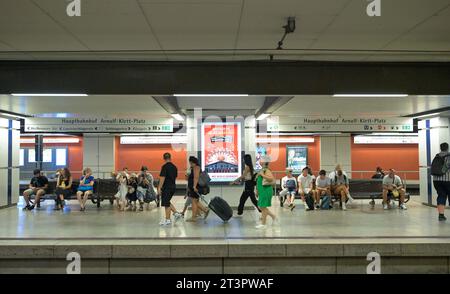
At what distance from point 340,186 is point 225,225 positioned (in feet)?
16.9

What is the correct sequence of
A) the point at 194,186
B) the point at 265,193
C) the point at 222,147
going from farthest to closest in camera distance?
the point at 222,147, the point at 194,186, the point at 265,193

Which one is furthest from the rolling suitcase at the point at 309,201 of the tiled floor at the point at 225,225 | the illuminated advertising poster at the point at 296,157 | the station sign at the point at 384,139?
the station sign at the point at 384,139

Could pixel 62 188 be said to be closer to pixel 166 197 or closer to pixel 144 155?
pixel 166 197

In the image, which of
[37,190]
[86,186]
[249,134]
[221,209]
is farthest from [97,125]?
[221,209]

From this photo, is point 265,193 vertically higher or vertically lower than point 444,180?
lower

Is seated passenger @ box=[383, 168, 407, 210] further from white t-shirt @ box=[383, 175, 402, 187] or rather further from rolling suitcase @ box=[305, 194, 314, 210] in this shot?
rolling suitcase @ box=[305, 194, 314, 210]

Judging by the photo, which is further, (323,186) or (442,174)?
(323,186)

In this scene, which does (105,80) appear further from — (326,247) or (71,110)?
(71,110)

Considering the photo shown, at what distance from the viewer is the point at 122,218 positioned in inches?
389

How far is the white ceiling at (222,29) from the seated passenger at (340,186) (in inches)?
217

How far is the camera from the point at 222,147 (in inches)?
477

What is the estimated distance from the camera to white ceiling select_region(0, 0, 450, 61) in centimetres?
507

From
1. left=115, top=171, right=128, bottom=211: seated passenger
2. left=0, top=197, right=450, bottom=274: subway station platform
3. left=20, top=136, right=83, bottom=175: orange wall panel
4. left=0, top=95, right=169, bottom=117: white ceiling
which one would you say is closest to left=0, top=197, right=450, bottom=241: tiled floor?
left=0, top=197, right=450, bottom=274: subway station platform

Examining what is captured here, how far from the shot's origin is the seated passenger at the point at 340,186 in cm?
1217
